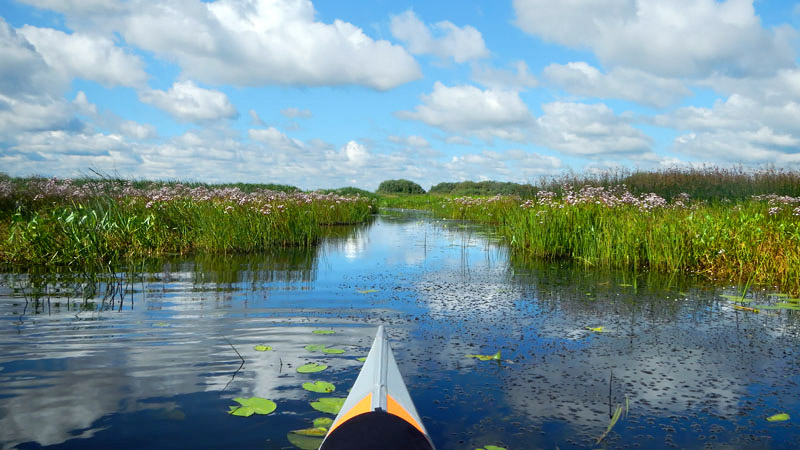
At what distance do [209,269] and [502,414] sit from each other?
6858 mm

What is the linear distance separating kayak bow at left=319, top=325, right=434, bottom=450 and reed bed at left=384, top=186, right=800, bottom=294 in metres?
6.62

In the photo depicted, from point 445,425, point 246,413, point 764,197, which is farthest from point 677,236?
point 764,197

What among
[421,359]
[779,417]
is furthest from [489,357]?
[779,417]

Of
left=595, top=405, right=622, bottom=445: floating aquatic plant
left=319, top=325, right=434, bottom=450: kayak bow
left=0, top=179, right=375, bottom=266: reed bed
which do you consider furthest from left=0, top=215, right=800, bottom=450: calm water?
left=0, top=179, right=375, bottom=266: reed bed

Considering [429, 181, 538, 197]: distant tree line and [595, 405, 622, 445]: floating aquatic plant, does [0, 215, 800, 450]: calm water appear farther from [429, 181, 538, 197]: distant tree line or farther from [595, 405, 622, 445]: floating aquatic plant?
[429, 181, 538, 197]: distant tree line

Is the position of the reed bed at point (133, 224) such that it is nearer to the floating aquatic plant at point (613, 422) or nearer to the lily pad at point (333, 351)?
the lily pad at point (333, 351)

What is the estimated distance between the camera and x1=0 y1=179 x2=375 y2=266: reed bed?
9.06m

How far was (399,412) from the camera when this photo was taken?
2.19 metres

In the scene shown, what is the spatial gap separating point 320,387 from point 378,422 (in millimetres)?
1428

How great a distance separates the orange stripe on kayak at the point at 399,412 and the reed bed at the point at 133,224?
8692mm

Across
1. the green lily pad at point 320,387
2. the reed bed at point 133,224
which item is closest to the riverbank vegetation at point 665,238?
the reed bed at point 133,224

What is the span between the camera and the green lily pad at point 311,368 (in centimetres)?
378

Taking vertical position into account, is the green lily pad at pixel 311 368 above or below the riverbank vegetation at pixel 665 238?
below

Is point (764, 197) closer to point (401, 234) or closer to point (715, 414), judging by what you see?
point (401, 234)
